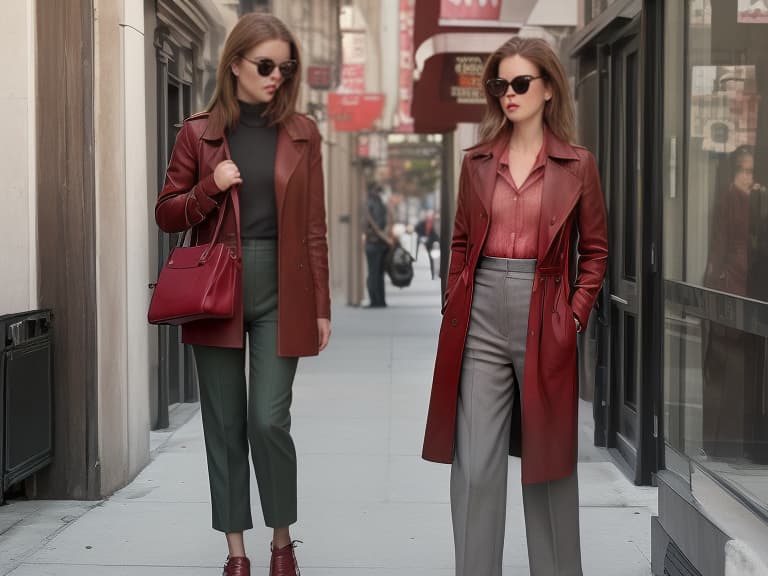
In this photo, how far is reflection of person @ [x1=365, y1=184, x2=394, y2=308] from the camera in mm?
21438

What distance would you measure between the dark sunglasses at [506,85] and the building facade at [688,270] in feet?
2.29

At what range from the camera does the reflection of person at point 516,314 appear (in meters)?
4.23

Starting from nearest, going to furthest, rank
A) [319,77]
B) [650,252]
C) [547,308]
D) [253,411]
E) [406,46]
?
[547,308] < [253,411] < [650,252] < [319,77] < [406,46]

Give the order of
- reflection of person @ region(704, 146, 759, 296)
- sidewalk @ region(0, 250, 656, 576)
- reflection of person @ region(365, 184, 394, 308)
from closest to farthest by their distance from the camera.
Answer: reflection of person @ region(704, 146, 759, 296)
sidewalk @ region(0, 250, 656, 576)
reflection of person @ region(365, 184, 394, 308)

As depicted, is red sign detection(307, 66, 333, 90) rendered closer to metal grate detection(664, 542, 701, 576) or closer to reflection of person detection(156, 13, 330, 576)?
reflection of person detection(156, 13, 330, 576)

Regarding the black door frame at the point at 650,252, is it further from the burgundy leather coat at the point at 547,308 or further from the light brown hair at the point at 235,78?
the light brown hair at the point at 235,78

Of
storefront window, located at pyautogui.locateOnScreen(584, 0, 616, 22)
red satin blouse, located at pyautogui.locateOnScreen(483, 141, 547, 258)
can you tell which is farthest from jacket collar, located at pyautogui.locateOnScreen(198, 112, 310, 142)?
storefront window, located at pyautogui.locateOnScreen(584, 0, 616, 22)

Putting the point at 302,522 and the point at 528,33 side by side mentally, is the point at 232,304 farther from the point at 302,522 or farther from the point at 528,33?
Answer: the point at 528,33

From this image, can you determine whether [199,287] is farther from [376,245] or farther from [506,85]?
[376,245]

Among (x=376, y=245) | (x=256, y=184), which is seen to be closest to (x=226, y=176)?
(x=256, y=184)

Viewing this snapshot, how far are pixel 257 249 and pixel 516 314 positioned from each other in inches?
37.5

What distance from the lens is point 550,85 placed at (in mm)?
4371

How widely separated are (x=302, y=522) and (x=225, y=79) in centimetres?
227

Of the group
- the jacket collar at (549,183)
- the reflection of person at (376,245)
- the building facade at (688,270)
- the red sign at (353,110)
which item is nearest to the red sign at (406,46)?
the red sign at (353,110)
